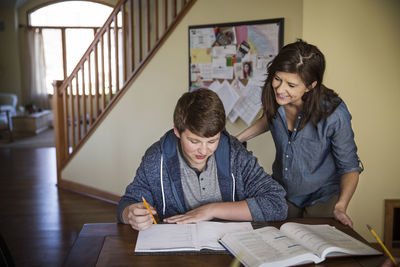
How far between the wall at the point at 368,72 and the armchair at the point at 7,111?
6.01m

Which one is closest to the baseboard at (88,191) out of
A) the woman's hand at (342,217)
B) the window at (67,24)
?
the woman's hand at (342,217)

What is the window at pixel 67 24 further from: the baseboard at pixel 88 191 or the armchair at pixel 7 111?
the baseboard at pixel 88 191

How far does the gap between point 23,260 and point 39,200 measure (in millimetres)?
1333

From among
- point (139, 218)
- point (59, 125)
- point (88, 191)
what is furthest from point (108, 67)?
point (139, 218)

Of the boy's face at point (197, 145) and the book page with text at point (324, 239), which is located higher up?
the boy's face at point (197, 145)

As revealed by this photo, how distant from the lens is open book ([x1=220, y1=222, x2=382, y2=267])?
0.95 meters

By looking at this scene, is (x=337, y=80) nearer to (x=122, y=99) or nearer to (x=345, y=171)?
(x=345, y=171)

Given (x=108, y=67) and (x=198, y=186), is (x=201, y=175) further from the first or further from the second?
(x=108, y=67)

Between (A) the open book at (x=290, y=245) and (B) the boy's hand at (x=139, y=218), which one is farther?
(B) the boy's hand at (x=139, y=218)

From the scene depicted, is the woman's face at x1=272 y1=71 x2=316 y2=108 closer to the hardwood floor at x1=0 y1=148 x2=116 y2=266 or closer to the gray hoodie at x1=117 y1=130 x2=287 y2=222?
the gray hoodie at x1=117 y1=130 x2=287 y2=222

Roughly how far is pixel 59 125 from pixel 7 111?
10.7 feet

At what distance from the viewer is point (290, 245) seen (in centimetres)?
101

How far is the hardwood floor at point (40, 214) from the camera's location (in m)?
2.57

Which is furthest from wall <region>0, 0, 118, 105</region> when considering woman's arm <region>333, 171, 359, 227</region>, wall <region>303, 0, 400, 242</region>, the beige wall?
woman's arm <region>333, 171, 359, 227</region>
